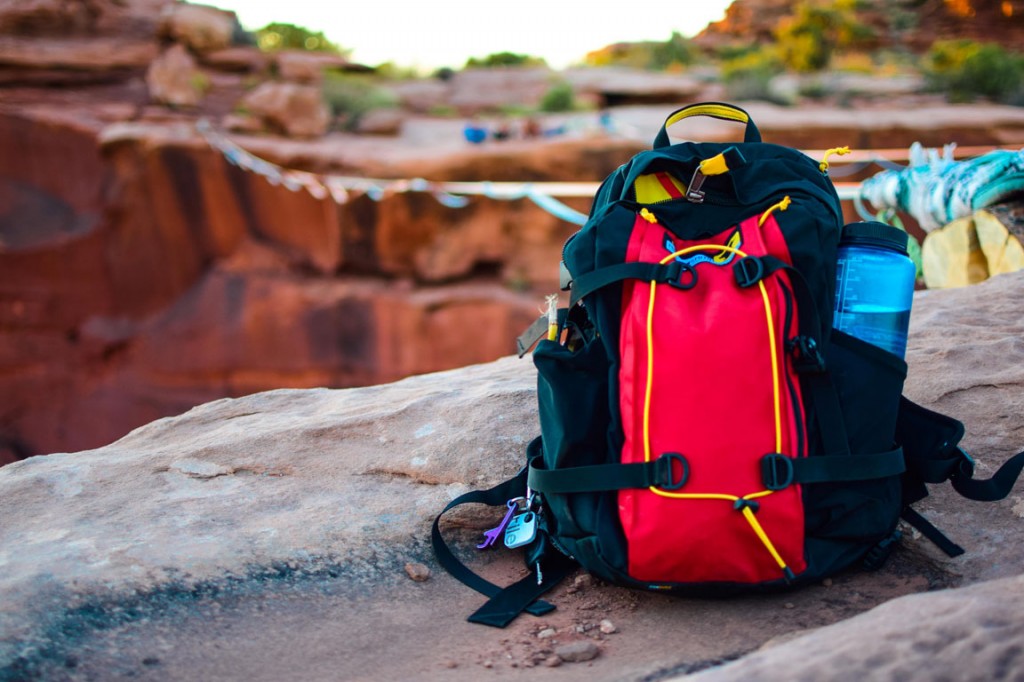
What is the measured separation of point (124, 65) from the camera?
12883mm

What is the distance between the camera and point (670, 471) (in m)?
1.61

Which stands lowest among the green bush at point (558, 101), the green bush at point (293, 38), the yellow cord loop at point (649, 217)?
the yellow cord loop at point (649, 217)

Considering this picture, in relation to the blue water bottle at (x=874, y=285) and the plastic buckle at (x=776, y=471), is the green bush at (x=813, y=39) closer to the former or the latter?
the blue water bottle at (x=874, y=285)

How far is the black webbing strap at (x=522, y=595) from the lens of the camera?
1.74 m

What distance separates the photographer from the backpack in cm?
162

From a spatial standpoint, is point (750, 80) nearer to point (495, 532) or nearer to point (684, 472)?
point (495, 532)

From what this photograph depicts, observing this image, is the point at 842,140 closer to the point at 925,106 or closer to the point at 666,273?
the point at 925,106

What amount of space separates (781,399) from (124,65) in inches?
533

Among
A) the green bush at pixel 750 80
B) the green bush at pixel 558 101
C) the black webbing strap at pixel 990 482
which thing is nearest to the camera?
the black webbing strap at pixel 990 482

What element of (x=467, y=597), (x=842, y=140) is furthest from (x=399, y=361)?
(x=467, y=597)

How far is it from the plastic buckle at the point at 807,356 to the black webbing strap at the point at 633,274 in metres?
0.25

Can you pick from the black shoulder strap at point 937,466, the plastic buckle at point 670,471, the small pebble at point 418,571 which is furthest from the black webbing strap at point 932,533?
the small pebble at point 418,571

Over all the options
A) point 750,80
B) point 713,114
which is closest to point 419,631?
point 713,114

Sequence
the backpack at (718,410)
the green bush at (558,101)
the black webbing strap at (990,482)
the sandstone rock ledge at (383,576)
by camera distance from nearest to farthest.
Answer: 1. the sandstone rock ledge at (383,576)
2. the backpack at (718,410)
3. the black webbing strap at (990,482)
4. the green bush at (558,101)
